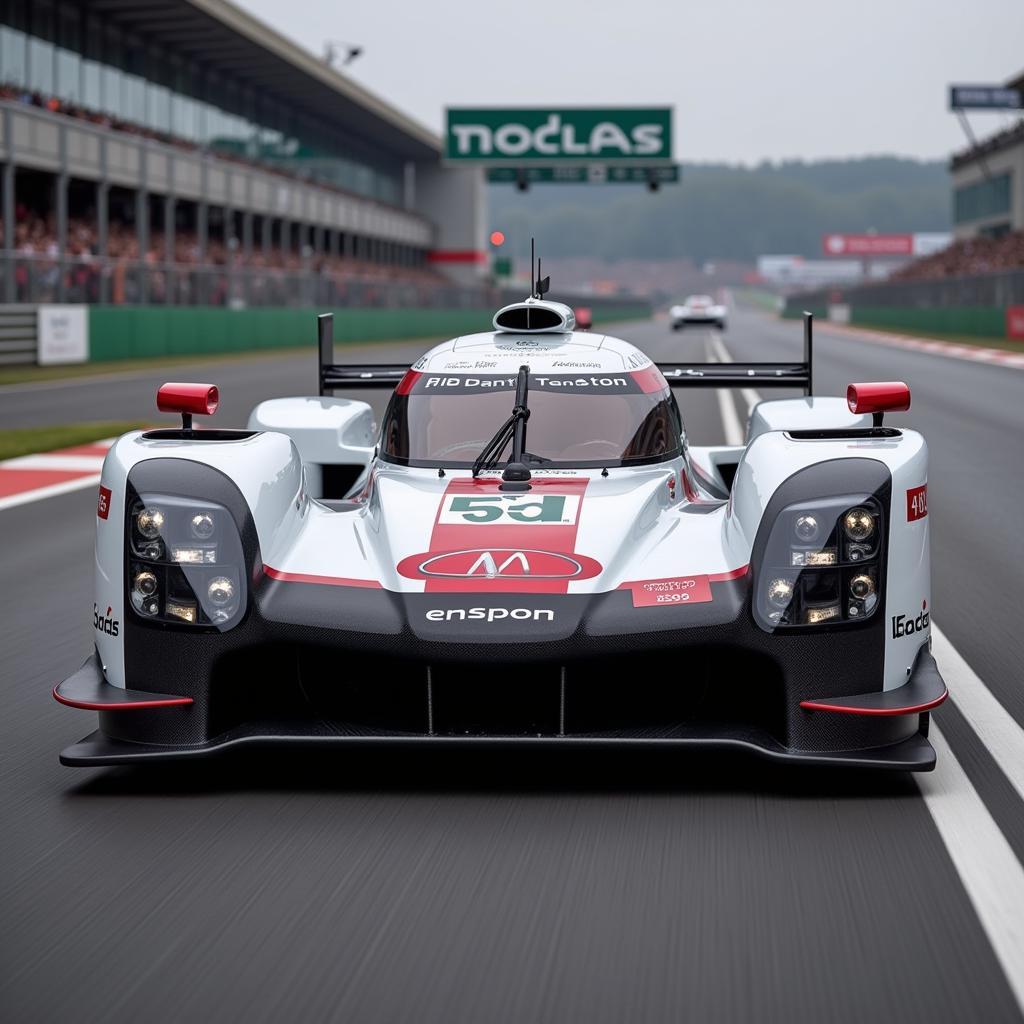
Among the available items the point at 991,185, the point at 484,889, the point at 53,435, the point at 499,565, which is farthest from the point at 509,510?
the point at 991,185

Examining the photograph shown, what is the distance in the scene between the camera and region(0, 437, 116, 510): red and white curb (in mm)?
12039

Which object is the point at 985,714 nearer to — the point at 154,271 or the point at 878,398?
the point at 878,398

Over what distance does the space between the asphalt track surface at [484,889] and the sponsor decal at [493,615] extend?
0.46 metres

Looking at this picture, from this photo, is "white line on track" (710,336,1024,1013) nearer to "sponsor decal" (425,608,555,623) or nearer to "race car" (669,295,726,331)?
"sponsor decal" (425,608,555,623)

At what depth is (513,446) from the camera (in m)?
5.74

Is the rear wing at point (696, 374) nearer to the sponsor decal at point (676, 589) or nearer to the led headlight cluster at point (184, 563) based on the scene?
the led headlight cluster at point (184, 563)

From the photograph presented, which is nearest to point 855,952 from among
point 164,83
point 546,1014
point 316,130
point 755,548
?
point 546,1014

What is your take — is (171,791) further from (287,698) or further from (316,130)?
(316,130)

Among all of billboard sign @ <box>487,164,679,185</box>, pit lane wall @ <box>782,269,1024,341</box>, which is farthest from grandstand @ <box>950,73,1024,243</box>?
billboard sign @ <box>487,164,679,185</box>

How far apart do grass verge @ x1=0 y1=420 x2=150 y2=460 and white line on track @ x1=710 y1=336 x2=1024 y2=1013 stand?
10524 mm

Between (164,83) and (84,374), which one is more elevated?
(164,83)

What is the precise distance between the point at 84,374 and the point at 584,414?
901 inches

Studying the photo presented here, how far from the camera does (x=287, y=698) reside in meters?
4.82

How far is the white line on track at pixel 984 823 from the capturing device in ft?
11.7
